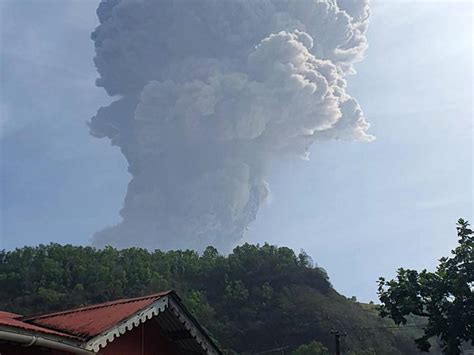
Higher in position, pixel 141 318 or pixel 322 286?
pixel 322 286

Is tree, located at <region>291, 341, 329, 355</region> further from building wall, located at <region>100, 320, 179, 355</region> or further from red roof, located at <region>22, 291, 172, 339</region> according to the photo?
red roof, located at <region>22, 291, 172, 339</region>

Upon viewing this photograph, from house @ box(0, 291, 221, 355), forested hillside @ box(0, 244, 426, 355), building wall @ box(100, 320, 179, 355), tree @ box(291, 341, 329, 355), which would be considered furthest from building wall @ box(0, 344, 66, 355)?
forested hillside @ box(0, 244, 426, 355)

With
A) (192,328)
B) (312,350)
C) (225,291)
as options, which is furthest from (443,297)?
(225,291)

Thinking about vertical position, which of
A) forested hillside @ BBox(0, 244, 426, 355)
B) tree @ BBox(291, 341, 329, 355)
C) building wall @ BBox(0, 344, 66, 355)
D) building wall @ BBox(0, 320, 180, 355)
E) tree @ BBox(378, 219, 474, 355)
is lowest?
building wall @ BBox(0, 344, 66, 355)

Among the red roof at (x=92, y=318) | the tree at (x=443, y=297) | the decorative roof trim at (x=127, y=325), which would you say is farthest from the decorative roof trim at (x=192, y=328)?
the tree at (x=443, y=297)

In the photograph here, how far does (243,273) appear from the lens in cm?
8431

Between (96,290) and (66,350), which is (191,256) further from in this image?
(66,350)

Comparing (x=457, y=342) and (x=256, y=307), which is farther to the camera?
(x=256, y=307)

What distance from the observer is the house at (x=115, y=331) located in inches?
386

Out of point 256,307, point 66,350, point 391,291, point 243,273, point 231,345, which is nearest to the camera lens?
point 66,350

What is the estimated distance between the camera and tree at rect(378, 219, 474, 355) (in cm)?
2700

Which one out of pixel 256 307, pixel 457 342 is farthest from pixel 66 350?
pixel 256 307

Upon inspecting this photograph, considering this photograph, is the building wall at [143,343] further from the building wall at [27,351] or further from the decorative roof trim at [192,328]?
the building wall at [27,351]

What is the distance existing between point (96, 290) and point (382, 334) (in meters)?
35.4
